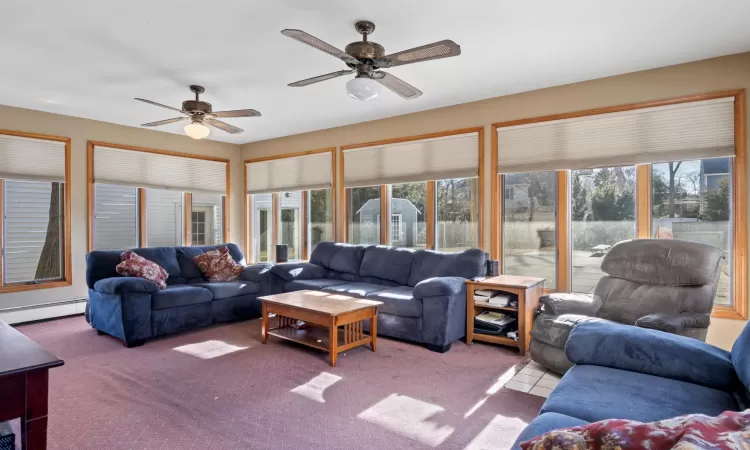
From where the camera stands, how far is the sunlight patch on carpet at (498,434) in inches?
87.5

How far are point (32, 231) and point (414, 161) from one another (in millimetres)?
4810

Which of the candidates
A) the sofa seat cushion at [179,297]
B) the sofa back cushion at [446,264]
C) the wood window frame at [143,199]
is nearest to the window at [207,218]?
the wood window frame at [143,199]

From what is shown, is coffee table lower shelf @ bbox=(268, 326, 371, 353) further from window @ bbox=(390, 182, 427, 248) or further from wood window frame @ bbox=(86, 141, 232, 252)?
wood window frame @ bbox=(86, 141, 232, 252)

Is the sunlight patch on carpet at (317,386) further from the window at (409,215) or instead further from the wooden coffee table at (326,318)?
the window at (409,215)

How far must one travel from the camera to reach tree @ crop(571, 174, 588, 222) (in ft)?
13.8

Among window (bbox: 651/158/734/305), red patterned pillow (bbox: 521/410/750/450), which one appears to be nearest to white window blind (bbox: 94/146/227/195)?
window (bbox: 651/158/734/305)

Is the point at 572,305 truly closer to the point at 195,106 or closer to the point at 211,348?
the point at 211,348

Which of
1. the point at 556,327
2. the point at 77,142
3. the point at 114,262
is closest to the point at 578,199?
the point at 556,327

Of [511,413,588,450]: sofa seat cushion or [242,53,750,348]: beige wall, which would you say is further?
[242,53,750,348]: beige wall

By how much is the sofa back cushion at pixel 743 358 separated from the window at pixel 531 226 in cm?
265

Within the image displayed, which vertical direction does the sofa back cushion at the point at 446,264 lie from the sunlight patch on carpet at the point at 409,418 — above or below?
above

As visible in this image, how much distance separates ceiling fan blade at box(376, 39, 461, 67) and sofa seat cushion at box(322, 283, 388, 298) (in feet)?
7.78

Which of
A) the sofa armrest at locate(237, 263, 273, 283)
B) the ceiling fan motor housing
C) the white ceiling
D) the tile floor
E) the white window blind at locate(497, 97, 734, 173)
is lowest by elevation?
the tile floor

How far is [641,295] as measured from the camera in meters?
3.21
